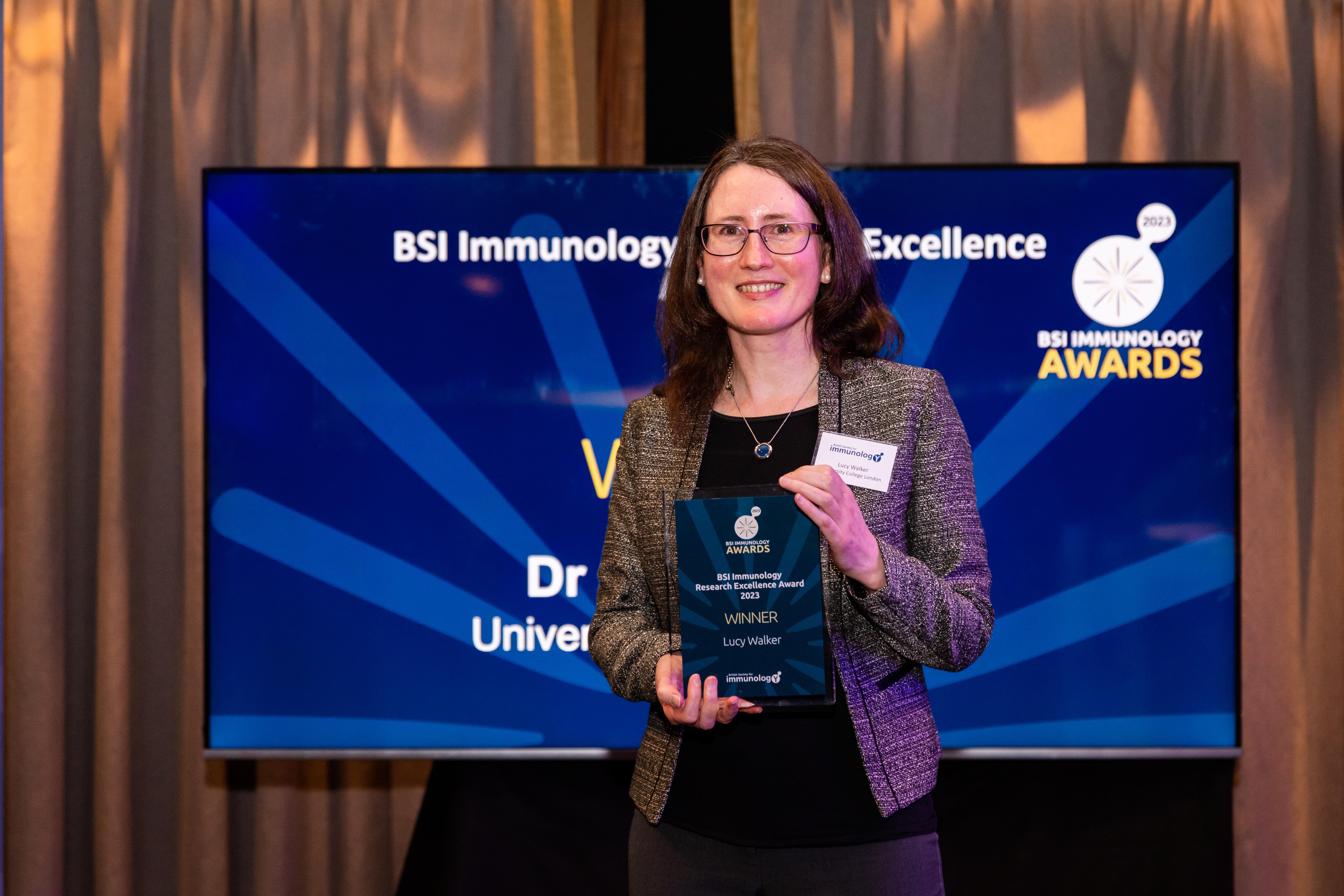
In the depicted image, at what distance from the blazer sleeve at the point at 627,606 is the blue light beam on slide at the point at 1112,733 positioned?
1290mm

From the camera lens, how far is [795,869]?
1.31m

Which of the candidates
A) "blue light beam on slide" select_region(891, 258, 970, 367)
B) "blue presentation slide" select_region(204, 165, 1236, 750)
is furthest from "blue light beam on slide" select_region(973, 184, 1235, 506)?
"blue light beam on slide" select_region(891, 258, 970, 367)

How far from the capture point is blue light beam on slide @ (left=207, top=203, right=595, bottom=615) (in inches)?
100

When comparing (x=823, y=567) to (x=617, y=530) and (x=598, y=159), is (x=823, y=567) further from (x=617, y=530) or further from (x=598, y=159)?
(x=598, y=159)

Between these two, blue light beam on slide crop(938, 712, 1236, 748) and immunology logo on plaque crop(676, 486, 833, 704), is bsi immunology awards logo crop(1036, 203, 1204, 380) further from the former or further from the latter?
immunology logo on plaque crop(676, 486, 833, 704)

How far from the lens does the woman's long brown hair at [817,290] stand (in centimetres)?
148

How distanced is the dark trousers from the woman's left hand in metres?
0.36

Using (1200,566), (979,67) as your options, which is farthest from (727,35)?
(1200,566)

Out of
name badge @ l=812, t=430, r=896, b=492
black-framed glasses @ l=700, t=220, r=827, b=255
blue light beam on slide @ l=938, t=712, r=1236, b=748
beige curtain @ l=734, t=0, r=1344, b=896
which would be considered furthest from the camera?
beige curtain @ l=734, t=0, r=1344, b=896

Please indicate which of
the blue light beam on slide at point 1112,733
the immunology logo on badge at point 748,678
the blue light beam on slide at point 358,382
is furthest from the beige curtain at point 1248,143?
the immunology logo on badge at point 748,678

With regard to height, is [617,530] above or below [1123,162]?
below

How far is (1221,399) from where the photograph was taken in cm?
249

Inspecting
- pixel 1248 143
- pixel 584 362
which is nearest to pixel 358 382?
pixel 584 362

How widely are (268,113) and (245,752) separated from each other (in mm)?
1791
